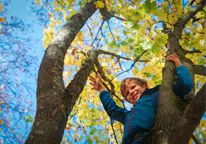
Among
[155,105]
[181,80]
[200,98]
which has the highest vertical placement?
[181,80]

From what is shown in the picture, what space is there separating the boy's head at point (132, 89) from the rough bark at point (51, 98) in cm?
97

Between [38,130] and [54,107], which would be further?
[54,107]

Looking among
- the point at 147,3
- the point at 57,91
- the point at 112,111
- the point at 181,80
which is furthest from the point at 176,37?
the point at 57,91

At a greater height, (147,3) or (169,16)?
(169,16)

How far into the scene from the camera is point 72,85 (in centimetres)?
154

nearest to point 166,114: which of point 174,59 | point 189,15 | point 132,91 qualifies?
point 174,59

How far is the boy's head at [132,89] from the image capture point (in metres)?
1.77

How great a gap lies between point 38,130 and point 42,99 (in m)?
0.28

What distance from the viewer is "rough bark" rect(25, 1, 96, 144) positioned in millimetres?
942

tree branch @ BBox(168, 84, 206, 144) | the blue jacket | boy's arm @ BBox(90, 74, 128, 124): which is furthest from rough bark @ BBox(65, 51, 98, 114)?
tree branch @ BBox(168, 84, 206, 144)

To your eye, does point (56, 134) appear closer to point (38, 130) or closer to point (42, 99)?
point (38, 130)

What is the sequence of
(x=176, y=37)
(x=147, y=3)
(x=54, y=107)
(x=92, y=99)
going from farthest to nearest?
(x=92, y=99) → (x=176, y=37) → (x=147, y=3) → (x=54, y=107)

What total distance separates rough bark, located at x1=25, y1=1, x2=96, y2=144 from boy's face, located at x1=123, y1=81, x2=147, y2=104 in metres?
0.96

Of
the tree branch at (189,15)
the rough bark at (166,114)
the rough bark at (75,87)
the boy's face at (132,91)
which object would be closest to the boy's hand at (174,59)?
the rough bark at (166,114)
